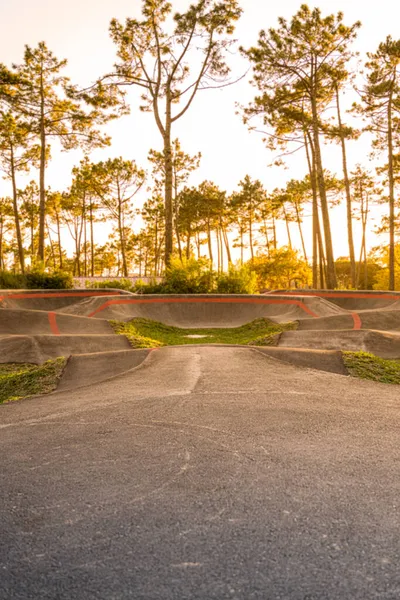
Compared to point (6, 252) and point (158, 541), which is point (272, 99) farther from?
point (6, 252)

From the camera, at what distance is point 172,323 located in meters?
16.3

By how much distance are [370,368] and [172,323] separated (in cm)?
964

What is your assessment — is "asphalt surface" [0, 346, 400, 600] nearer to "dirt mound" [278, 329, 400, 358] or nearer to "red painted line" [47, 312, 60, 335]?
"dirt mound" [278, 329, 400, 358]

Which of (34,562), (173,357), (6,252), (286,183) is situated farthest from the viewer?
(6,252)

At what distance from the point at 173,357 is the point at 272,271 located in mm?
39131

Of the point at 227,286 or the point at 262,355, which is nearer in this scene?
the point at 262,355

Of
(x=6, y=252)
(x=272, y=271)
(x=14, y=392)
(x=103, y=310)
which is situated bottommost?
(x=14, y=392)

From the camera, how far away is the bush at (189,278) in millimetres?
Result: 19906

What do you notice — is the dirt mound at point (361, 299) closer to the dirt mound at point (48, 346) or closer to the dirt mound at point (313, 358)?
the dirt mound at point (48, 346)

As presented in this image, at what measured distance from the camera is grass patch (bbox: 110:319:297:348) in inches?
510

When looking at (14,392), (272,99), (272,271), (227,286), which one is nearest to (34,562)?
(14,392)

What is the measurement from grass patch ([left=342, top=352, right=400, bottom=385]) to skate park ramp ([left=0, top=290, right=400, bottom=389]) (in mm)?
193

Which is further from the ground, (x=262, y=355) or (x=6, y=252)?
(x=6, y=252)

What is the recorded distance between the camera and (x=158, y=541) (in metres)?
2.42
